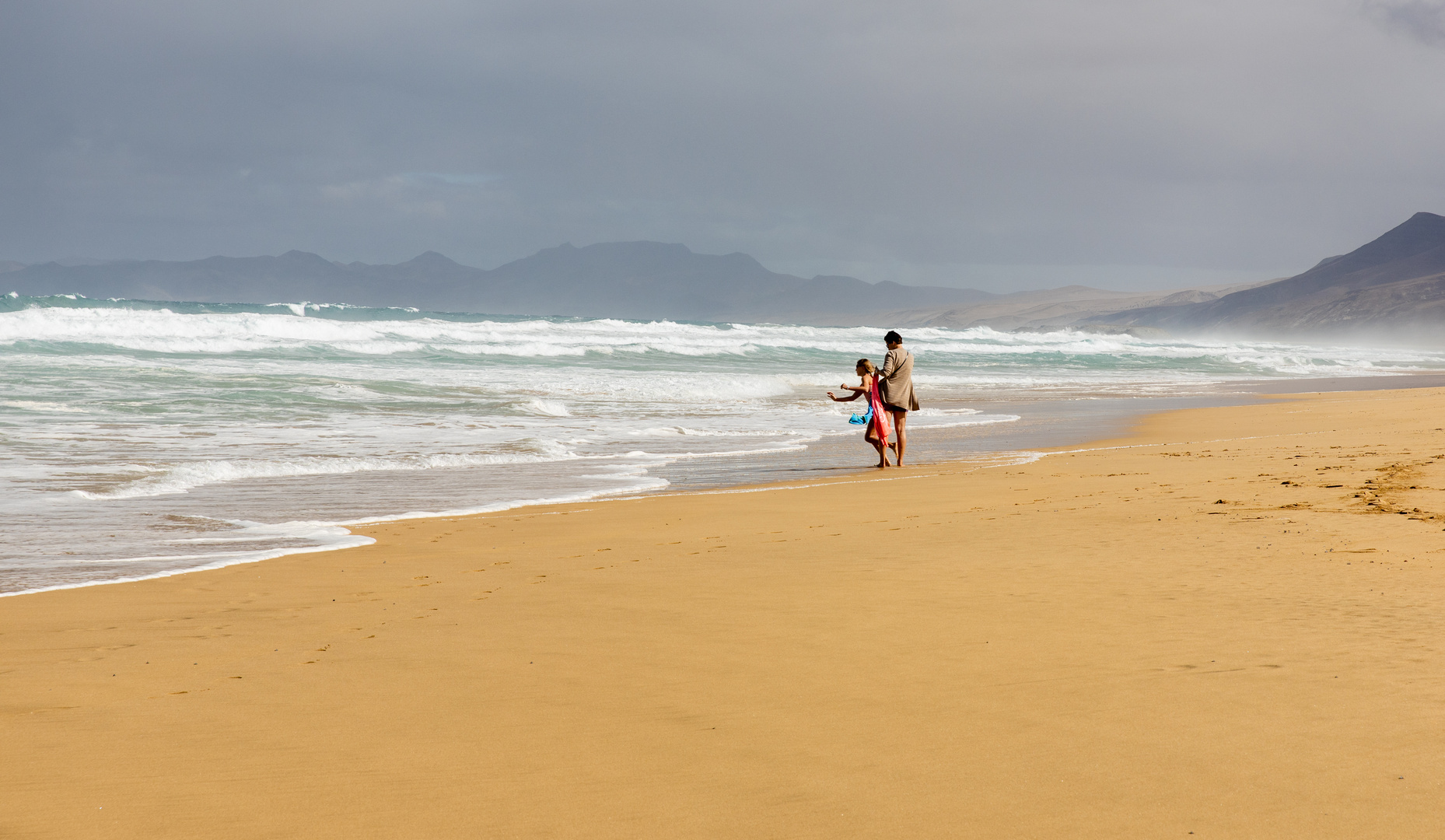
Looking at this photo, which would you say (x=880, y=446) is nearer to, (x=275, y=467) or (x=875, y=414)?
(x=875, y=414)

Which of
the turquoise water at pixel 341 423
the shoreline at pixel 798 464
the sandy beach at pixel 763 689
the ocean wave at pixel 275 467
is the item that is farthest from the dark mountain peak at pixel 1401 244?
the sandy beach at pixel 763 689

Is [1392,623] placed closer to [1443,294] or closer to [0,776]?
[0,776]

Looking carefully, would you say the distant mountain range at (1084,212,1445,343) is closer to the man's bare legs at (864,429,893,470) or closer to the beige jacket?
the beige jacket

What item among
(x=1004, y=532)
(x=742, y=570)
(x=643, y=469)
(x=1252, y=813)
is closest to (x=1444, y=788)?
(x=1252, y=813)

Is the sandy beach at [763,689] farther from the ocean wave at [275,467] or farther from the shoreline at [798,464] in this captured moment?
the ocean wave at [275,467]

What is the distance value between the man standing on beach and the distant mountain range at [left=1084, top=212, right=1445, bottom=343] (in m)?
109

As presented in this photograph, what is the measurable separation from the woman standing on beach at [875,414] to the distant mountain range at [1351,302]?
109496 mm

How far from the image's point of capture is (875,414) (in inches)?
468

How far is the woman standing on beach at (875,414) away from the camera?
11.7 metres

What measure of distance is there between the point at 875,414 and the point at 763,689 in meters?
8.64

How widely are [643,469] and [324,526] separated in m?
4.37

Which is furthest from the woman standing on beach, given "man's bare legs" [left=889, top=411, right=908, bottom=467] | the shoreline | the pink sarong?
the shoreline

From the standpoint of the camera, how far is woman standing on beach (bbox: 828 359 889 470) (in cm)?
1173

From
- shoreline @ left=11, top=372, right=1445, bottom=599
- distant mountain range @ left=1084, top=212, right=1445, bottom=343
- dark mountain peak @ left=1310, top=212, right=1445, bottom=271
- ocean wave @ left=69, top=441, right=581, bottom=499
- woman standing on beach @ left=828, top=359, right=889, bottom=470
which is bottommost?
shoreline @ left=11, top=372, right=1445, bottom=599
